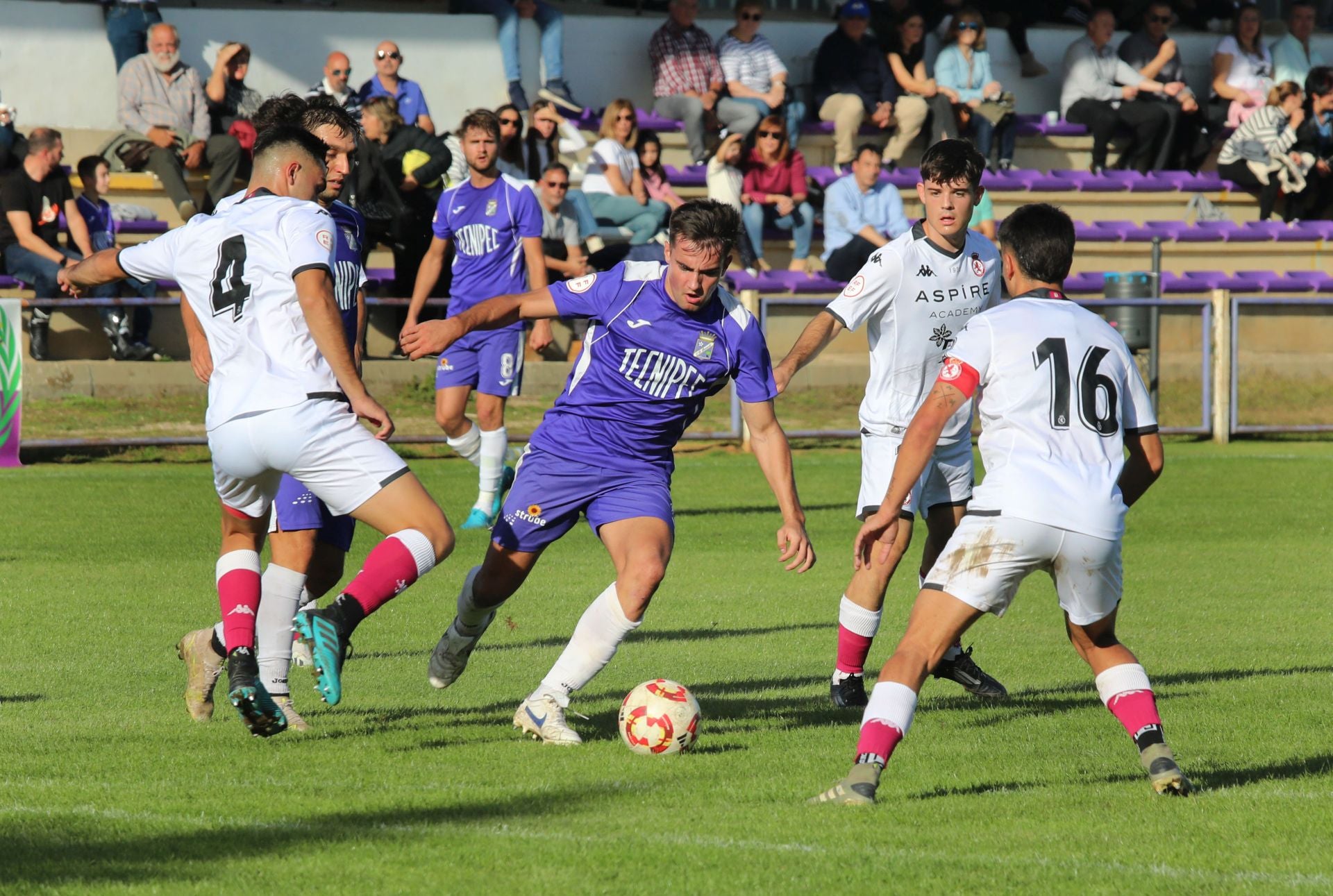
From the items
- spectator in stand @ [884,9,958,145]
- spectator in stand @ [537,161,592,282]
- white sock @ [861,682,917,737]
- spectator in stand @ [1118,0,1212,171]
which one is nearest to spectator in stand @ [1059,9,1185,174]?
spectator in stand @ [1118,0,1212,171]

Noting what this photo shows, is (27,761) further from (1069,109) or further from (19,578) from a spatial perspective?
(1069,109)

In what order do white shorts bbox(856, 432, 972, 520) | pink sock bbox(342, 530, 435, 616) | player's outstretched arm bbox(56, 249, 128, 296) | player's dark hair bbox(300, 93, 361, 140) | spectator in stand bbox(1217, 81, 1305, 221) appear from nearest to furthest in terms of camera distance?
pink sock bbox(342, 530, 435, 616)
player's outstretched arm bbox(56, 249, 128, 296)
player's dark hair bbox(300, 93, 361, 140)
white shorts bbox(856, 432, 972, 520)
spectator in stand bbox(1217, 81, 1305, 221)

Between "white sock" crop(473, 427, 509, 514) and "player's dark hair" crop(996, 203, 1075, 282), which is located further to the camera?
"white sock" crop(473, 427, 509, 514)

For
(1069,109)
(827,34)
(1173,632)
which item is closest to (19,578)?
(1173,632)

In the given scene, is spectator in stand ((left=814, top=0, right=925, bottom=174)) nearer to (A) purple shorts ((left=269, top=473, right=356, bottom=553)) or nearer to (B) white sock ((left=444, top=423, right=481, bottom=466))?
(B) white sock ((left=444, top=423, right=481, bottom=466))

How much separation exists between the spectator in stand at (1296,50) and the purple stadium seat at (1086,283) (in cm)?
555

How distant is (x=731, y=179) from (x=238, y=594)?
1385cm

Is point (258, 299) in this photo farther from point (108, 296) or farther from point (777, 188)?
point (777, 188)

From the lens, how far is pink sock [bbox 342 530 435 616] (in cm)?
528

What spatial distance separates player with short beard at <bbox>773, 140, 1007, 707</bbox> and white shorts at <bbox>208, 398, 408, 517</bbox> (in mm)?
1972

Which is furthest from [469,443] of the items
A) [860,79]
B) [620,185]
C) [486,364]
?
[860,79]

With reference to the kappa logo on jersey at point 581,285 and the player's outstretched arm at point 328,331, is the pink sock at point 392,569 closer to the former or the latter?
the player's outstretched arm at point 328,331

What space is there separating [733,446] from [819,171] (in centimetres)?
586

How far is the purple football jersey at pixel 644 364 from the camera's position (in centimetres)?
579
